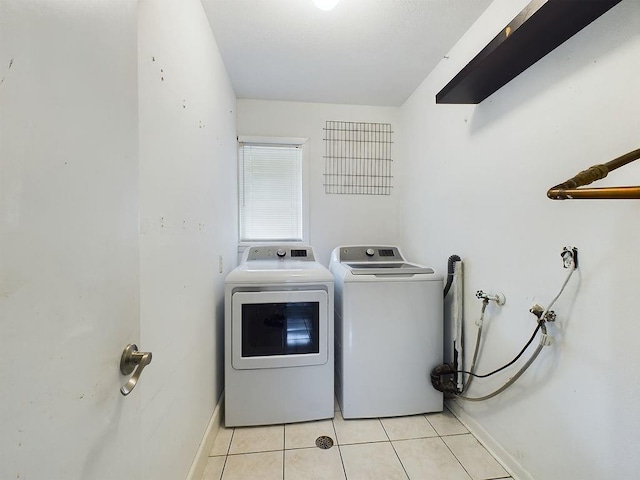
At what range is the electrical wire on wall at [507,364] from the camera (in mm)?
1102

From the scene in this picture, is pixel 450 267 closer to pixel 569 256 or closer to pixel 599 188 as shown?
pixel 569 256

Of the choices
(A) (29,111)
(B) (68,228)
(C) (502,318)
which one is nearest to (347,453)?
(C) (502,318)

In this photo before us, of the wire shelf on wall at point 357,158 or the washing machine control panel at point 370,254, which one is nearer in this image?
the washing machine control panel at point 370,254

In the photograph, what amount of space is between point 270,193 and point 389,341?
169 centimetres

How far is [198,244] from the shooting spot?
4.68 ft

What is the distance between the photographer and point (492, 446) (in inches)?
59.7

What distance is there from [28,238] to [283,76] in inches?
87.5

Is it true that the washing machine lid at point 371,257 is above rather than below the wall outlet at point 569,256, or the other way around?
below

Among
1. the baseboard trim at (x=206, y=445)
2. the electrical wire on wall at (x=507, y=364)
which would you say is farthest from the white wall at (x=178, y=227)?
the electrical wire on wall at (x=507, y=364)

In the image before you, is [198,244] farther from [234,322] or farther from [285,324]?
[285,324]

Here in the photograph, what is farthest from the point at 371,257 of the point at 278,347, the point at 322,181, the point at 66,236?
the point at 66,236

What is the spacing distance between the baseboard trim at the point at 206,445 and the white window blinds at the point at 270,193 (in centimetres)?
141

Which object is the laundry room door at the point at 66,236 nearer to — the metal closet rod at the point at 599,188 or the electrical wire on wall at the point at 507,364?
the metal closet rod at the point at 599,188

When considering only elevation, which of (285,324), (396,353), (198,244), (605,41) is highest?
(605,41)
